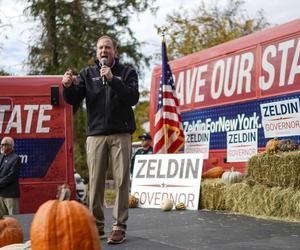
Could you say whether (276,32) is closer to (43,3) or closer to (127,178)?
(127,178)

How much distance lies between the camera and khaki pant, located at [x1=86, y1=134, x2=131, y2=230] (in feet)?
17.2

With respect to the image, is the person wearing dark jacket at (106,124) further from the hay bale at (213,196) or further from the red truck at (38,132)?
the red truck at (38,132)

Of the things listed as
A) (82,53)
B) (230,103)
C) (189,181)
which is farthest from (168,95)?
(82,53)

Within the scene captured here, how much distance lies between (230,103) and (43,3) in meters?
14.7

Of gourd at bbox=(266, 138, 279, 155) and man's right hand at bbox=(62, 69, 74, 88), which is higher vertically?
man's right hand at bbox=(62, 69, 74, 88)

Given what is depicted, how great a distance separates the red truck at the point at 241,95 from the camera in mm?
7984

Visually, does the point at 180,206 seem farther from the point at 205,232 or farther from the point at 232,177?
the point at 205,232

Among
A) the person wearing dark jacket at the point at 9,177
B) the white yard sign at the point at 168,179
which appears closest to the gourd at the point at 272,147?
the white yard sign at the point at 168,179

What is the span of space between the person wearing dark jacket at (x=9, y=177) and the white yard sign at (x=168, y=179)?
1914mm

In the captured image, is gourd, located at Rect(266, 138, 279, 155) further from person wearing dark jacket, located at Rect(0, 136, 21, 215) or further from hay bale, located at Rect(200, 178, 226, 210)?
person wearing dark jacket, located at Rect(0, 136, 21, 215)

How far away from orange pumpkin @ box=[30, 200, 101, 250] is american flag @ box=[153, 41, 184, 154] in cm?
678

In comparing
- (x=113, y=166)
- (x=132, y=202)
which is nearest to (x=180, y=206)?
(x=132, y=202)

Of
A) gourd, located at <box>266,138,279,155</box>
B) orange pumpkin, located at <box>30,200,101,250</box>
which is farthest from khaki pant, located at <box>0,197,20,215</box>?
orange pumpkin, located at <box>30,200,101,250</box>

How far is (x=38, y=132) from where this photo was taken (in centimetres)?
933
